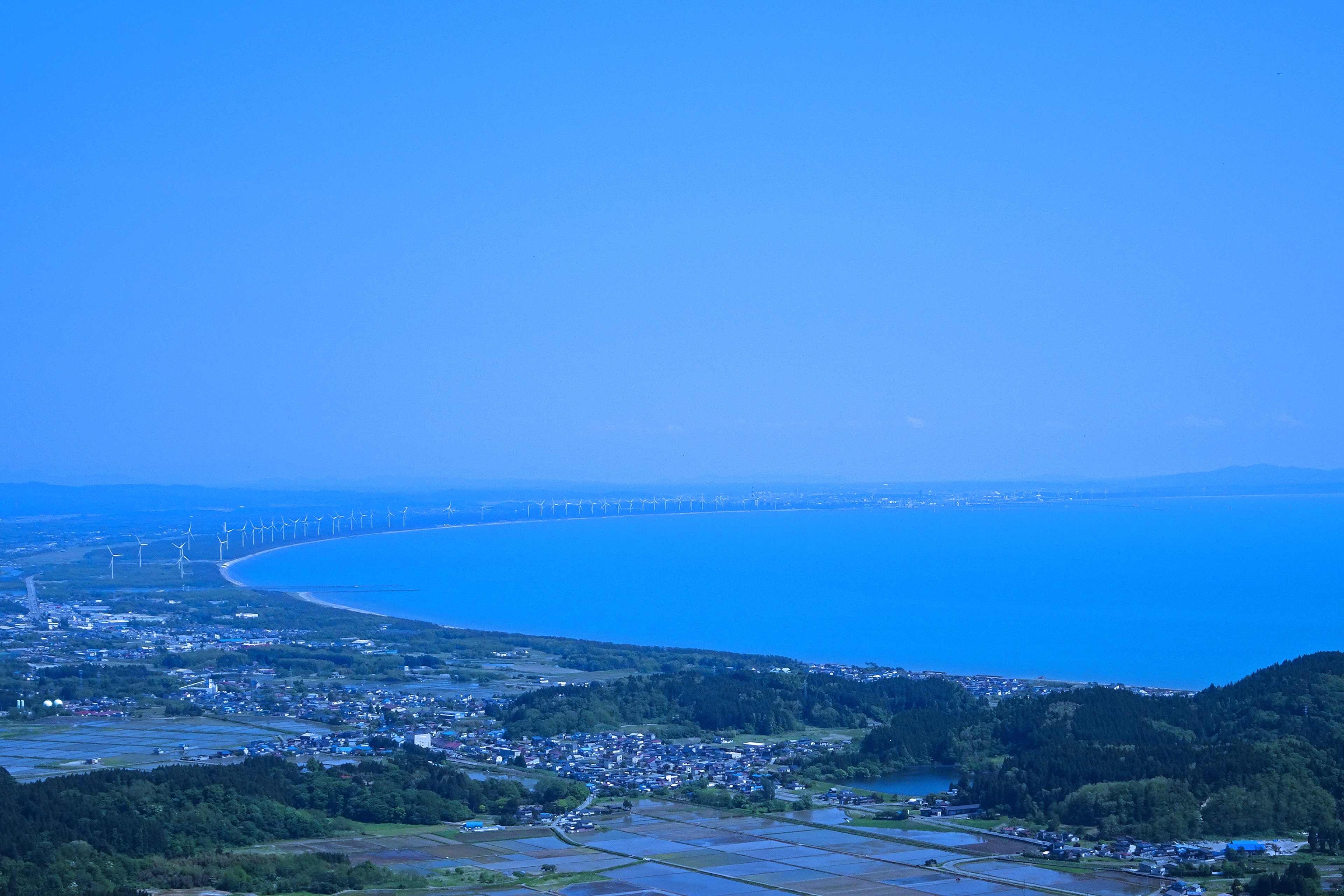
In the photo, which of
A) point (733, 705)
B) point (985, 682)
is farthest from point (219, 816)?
point (985, 682)

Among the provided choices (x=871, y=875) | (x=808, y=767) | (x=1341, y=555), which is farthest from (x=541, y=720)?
(x=1341, y=555)

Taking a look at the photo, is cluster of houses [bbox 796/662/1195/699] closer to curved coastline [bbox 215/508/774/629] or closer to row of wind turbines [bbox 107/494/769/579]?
curved coastline [bbox 215/508/774/629]

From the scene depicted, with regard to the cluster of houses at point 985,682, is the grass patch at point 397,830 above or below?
below

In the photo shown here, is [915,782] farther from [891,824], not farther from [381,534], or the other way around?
[381,534]

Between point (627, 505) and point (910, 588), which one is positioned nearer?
point (910, 588)

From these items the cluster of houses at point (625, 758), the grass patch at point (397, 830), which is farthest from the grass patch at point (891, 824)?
the grass patch at point (397, 830)

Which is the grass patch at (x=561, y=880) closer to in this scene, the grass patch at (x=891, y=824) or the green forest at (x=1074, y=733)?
the grass patch at (x=891, y=824)
